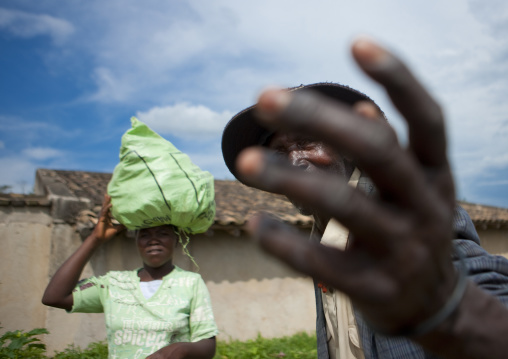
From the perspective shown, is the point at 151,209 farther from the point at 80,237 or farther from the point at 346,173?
the point at 80,237

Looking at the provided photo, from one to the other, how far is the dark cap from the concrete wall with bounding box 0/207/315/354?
9.95 ft

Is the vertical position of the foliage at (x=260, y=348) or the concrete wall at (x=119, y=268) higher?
the concrete wall at (x=119, y=268)

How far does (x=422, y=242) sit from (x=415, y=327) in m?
0.15

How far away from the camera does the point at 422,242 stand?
2.03 ft

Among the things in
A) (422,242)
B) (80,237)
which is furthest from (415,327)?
(80,237)

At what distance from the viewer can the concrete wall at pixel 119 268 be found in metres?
6.42

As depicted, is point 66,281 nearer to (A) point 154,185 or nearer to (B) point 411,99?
(A) point 154,185

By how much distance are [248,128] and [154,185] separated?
0.88 m

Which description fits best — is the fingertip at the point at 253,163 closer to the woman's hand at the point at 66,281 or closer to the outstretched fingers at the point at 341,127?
the outstretched fingers at the point at 341,127

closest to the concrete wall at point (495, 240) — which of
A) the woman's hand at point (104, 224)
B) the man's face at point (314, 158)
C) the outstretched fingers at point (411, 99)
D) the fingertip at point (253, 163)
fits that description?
the woman's hand at point (104, 224)

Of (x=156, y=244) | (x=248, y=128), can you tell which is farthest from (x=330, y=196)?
(x=156, y=244)

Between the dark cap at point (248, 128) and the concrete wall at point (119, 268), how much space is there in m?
3.03

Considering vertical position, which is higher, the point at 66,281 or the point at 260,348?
the point at 66,281

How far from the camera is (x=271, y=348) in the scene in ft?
23.9
